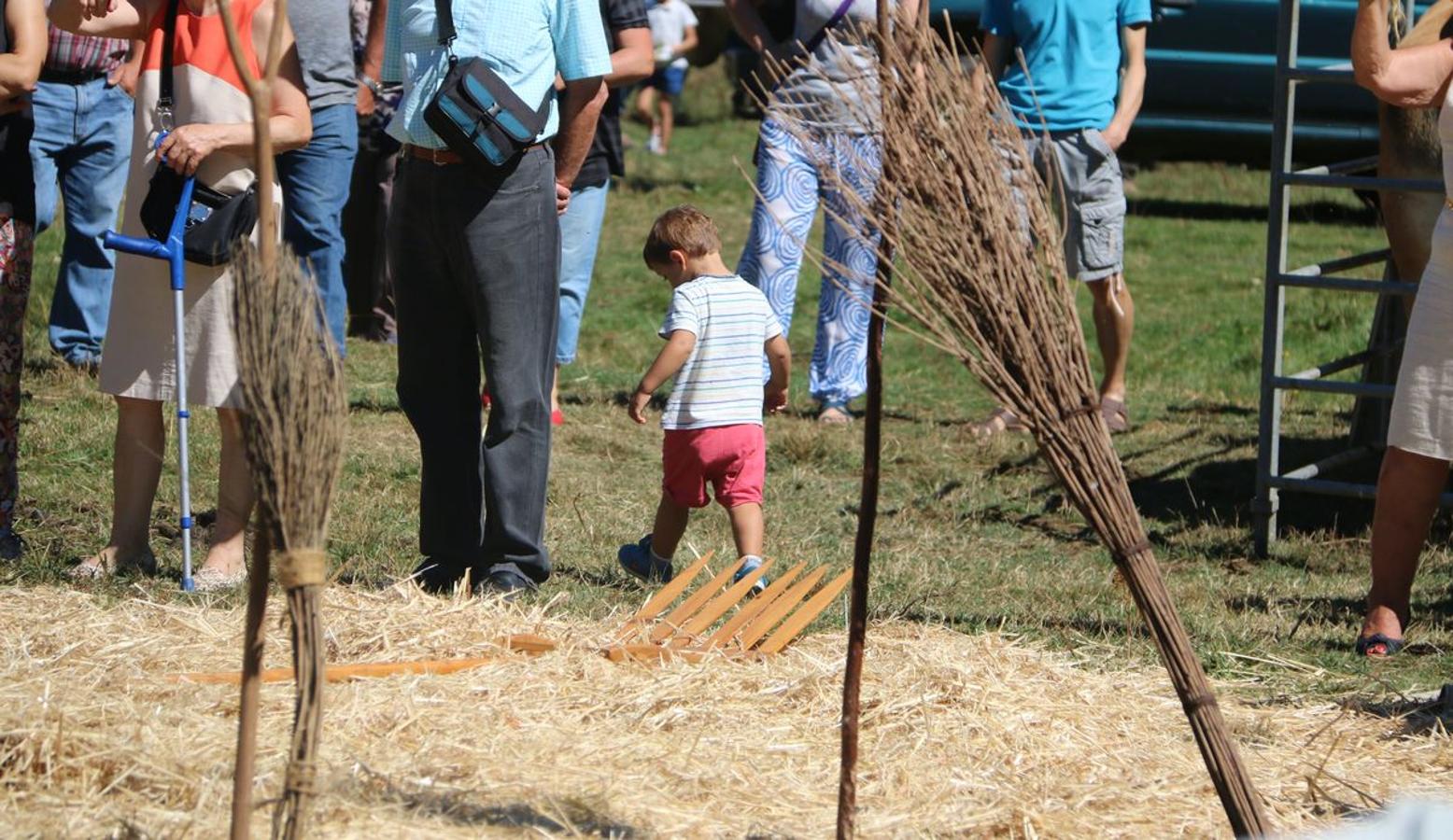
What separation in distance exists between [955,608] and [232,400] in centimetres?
214

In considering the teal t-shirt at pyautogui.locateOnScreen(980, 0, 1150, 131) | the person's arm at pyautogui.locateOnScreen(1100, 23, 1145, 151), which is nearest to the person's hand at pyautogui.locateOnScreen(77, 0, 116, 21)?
the teal t-shirt at pyautogui.locateOnScreen(980, 0, 1150, 131)

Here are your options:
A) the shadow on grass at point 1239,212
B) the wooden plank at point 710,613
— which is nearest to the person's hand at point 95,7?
the wooden plank at point 710,613

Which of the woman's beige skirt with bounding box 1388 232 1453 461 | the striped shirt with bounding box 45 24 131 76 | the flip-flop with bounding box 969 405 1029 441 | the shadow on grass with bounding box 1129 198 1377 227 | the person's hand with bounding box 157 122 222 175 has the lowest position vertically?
the flip-flop with bounding box 969 405 1029 441

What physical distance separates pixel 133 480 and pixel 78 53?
266cm

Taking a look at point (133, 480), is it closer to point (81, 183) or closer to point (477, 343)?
point (477, 343)

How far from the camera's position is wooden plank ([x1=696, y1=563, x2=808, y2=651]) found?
4578 mm

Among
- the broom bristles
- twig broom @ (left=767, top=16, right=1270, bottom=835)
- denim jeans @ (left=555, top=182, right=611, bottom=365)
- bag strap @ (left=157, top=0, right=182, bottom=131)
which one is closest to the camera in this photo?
the broom bristles

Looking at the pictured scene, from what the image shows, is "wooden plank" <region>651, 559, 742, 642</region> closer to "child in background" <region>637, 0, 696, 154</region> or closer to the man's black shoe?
the man's black shoe

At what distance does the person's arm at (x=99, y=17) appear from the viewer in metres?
5.08

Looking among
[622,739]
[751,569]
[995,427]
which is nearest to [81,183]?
[751,569]

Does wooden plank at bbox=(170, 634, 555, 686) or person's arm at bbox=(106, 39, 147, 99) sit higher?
person's arm at bbox=(106, 39, 147, 99)

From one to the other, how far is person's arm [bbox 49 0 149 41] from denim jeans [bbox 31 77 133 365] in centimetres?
196

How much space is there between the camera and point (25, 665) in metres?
4.19

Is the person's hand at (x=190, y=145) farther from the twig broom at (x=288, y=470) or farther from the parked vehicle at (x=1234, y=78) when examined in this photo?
the parked vehicle at (x=1234, y=78)
